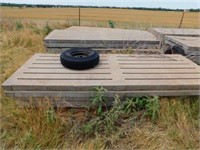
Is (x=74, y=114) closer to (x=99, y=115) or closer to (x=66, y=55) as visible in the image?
(x=99, y=115)

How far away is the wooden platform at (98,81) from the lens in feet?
7.93

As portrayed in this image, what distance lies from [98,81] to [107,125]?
0.49 meters

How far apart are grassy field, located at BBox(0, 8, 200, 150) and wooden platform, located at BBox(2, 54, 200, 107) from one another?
4.0 inches

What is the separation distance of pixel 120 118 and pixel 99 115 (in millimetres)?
216

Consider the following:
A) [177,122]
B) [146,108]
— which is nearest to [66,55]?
[146,108]

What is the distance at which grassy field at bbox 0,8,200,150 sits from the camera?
2113 mm

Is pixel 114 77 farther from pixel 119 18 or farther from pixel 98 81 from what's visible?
pixel 119 18

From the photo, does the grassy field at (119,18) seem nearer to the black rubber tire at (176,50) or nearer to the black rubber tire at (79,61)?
the black rubber tire at (176,50)

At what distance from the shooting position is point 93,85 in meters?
2.43

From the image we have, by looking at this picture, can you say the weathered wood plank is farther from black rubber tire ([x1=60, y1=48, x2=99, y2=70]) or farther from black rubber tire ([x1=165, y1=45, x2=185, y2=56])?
black rubber tire ([x1=165, y1=45, x2=185, y2=56])

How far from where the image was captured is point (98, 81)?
8.26 ft

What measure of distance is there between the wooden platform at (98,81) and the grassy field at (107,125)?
10 cm

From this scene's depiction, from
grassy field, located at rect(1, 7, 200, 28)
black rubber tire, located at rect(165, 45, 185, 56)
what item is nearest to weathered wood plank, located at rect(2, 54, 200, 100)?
black rubber tire, located at rect(165, 45, 185, 56)

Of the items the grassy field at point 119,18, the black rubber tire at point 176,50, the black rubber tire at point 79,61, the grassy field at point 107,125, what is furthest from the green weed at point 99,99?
the grassy field at point 119,18
